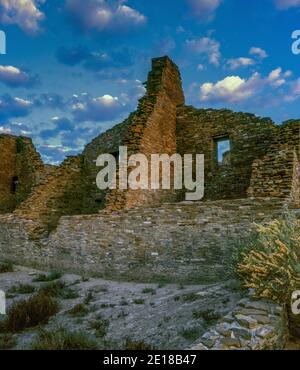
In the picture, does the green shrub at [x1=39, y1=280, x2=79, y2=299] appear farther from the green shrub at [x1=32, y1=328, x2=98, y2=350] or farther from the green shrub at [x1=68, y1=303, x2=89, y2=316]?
the green shrub at [x1=32, y1=328, x2=98, y2=350]

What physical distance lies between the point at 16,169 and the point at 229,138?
41.0 ft

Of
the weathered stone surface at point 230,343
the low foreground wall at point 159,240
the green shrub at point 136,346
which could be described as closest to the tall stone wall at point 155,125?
the low foreground wall at point 159,240

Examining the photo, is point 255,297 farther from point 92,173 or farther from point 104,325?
point 92,173

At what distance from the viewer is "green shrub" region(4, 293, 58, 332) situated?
6184mm

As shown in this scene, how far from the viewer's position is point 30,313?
658 cm

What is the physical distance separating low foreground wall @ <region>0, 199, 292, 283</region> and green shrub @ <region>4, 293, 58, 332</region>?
2896 mm

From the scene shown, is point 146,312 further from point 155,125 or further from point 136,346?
point 155,125

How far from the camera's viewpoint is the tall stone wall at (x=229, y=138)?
39.5 ft

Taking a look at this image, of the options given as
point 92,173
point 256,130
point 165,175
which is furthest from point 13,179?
point 256,130

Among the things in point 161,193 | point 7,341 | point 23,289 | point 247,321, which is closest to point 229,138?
point 161,193

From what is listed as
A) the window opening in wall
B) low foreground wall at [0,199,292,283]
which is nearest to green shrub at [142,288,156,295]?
low foreground wall at [0,199,292,283]

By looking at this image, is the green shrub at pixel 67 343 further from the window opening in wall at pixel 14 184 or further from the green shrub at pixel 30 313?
the window opening in wall at pixel 14 184

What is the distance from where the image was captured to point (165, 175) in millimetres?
13289

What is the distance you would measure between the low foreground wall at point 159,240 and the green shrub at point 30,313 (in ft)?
9.50
